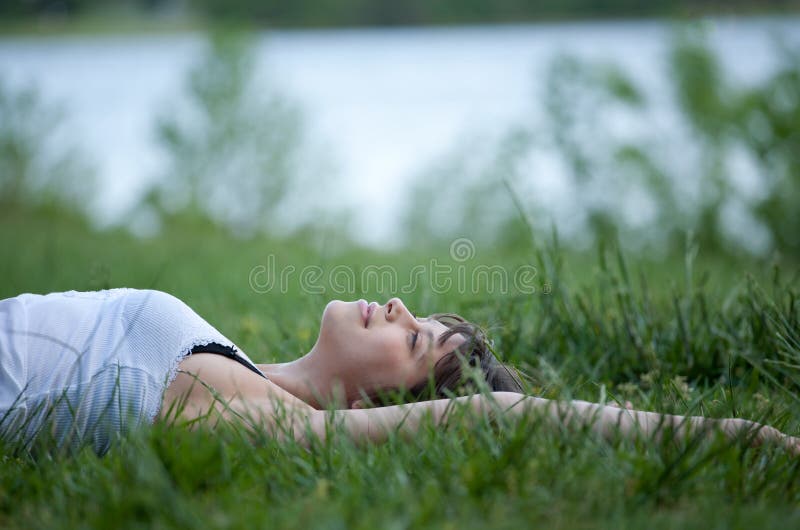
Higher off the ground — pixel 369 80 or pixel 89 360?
pixel 369 80

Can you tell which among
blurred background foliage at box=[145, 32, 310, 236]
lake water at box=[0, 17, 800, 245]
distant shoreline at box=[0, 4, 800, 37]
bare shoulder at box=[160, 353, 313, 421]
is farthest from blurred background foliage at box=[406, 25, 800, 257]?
distant shoreline at box=[0, 4, 800, 37]

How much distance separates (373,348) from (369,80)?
48.1ft

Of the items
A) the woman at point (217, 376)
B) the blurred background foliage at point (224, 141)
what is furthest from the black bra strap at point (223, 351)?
the blurred background foliage at point (224, 141)

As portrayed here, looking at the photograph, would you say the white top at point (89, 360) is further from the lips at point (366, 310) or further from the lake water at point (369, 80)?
the lake water at point (369, 80)

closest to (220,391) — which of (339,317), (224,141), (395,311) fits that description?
(339,317)

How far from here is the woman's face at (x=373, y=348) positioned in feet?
7.43

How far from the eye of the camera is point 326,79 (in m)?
16.2

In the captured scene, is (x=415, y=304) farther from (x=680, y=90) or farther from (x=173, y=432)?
(x=680, y=90)

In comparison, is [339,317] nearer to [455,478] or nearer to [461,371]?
[461,371]

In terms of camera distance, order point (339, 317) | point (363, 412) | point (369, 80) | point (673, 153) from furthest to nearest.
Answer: point (369, 80) → point (673, 153) → point (339, 317) → point (363, 412)

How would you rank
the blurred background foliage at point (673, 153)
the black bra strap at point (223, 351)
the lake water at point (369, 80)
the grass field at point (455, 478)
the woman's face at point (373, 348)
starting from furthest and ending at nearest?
the lake water at point (369, 80)
the blurred background foliage at point (673, 153)
the woman's face at point (373, 348)
the black bra strap at point (223, 351)
the grass field at point (455, 478)

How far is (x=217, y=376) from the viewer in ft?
6.85

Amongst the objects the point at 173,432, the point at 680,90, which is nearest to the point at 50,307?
the point at 173,432

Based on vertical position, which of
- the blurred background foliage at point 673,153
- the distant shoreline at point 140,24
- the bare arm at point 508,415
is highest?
the distant shoreline at point 140,24
